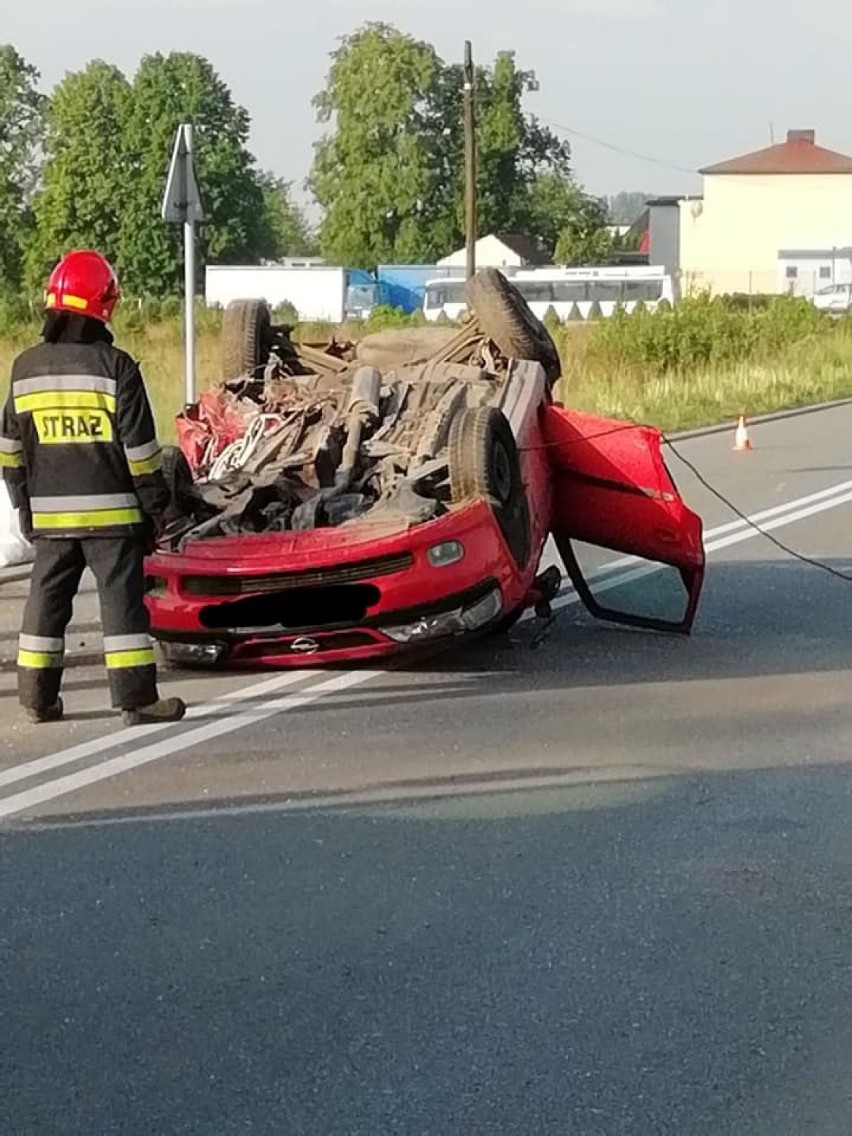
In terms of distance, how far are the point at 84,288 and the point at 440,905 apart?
9.47 ft

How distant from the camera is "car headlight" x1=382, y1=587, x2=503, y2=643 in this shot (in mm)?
7824

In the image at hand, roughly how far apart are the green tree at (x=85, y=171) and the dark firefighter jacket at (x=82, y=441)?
89.1m

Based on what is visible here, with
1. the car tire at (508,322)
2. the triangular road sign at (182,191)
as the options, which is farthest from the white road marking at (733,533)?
the triangular road sign at (182,191)

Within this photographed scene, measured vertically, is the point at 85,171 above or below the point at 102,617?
above

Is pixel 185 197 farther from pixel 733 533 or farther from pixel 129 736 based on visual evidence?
pixel 129 736

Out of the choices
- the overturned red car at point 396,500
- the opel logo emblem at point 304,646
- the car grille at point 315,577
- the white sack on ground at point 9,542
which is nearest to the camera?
the car grille at point 315,577

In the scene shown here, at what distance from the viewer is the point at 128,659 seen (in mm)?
7148

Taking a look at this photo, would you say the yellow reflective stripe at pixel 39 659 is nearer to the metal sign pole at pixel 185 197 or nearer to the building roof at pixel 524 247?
the metal sign pole at pixel 185 197

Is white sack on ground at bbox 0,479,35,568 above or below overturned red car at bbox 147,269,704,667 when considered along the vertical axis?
below

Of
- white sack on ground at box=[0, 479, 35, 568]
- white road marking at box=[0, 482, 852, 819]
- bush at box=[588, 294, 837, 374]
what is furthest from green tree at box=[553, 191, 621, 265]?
white road marking at box=[0, 482, 852, 819]

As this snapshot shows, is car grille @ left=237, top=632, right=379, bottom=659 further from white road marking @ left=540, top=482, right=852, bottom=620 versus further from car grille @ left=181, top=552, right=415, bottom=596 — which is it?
white road marking @ left=540, top=482, right=852, bottom=620

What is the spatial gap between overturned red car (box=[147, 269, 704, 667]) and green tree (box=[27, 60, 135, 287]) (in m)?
86.7

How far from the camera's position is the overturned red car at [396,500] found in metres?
7.78

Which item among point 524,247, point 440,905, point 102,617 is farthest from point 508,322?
point 524,247
